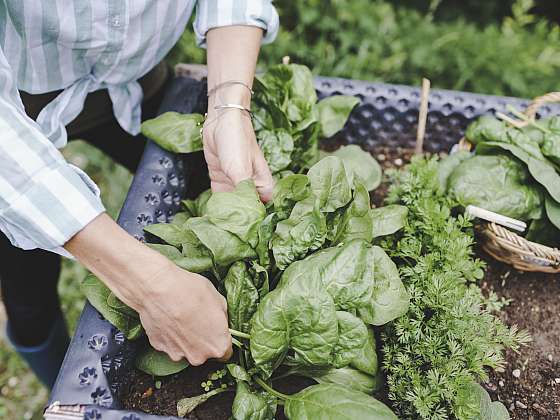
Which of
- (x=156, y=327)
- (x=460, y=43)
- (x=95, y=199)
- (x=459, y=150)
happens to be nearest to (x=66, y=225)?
(x=95, y=199)

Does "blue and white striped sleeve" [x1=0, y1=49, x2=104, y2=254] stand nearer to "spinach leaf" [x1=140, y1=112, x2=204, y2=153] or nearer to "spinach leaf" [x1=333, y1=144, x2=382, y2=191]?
"spinach leaf" [x1=140, y1=112, x2=204, y2=153]

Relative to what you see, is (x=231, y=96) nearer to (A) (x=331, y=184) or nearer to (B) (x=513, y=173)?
(A) (x=331, y=184)

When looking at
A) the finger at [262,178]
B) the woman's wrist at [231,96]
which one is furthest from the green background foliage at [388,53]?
the finger at [262,178]

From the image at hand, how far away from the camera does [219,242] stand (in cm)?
97

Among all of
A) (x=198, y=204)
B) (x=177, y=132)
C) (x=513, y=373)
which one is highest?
(x=177, y=132)

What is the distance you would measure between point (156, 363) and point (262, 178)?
364 mm

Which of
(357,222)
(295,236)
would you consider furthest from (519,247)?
(295,236)

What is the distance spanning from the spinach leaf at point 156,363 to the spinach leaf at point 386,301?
30 centimetres

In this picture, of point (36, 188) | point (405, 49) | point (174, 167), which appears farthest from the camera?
point (405, 49)

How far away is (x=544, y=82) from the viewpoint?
2.13 meters

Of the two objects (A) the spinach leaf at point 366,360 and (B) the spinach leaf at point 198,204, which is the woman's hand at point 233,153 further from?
(A) the spinach leaf at point 366,360

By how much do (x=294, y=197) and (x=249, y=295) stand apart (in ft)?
0.59

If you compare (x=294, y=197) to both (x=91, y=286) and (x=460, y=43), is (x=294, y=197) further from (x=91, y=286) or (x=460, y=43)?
(x=460, y=43)

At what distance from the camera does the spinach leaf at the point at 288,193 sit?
1019mm
